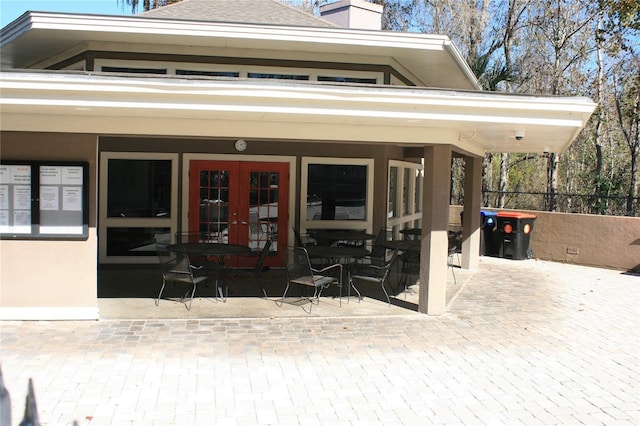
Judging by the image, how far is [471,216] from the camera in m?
12.6

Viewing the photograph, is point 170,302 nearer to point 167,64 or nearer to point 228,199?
point 228,199

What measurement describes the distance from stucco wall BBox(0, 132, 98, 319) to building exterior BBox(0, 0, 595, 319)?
0.02 meters

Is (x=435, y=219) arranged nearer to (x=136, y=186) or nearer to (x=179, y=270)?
(x=179, y=270)

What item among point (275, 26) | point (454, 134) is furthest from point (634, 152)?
point (275, 26)

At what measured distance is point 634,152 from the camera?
55.4 ft

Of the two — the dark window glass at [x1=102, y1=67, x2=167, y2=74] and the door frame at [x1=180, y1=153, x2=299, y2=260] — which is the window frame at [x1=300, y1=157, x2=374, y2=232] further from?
the dark window glass at [x1=102, y1=67, x2=167, y2=74]

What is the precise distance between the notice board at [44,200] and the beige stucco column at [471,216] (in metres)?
8.12

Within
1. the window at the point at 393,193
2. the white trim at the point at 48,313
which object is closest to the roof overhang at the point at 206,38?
the window at the point at 393,193

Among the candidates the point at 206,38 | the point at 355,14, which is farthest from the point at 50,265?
the point at 355,14

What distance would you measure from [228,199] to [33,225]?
4.42 m

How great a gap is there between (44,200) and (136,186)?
12.3ft

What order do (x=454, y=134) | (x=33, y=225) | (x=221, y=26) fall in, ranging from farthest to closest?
→ (x=221, y=26), (x=454, y=134), (x=33, y=225)

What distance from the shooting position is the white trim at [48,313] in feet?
23.4

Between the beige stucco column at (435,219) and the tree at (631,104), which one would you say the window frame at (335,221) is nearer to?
the beige stucco column at (435,219)
